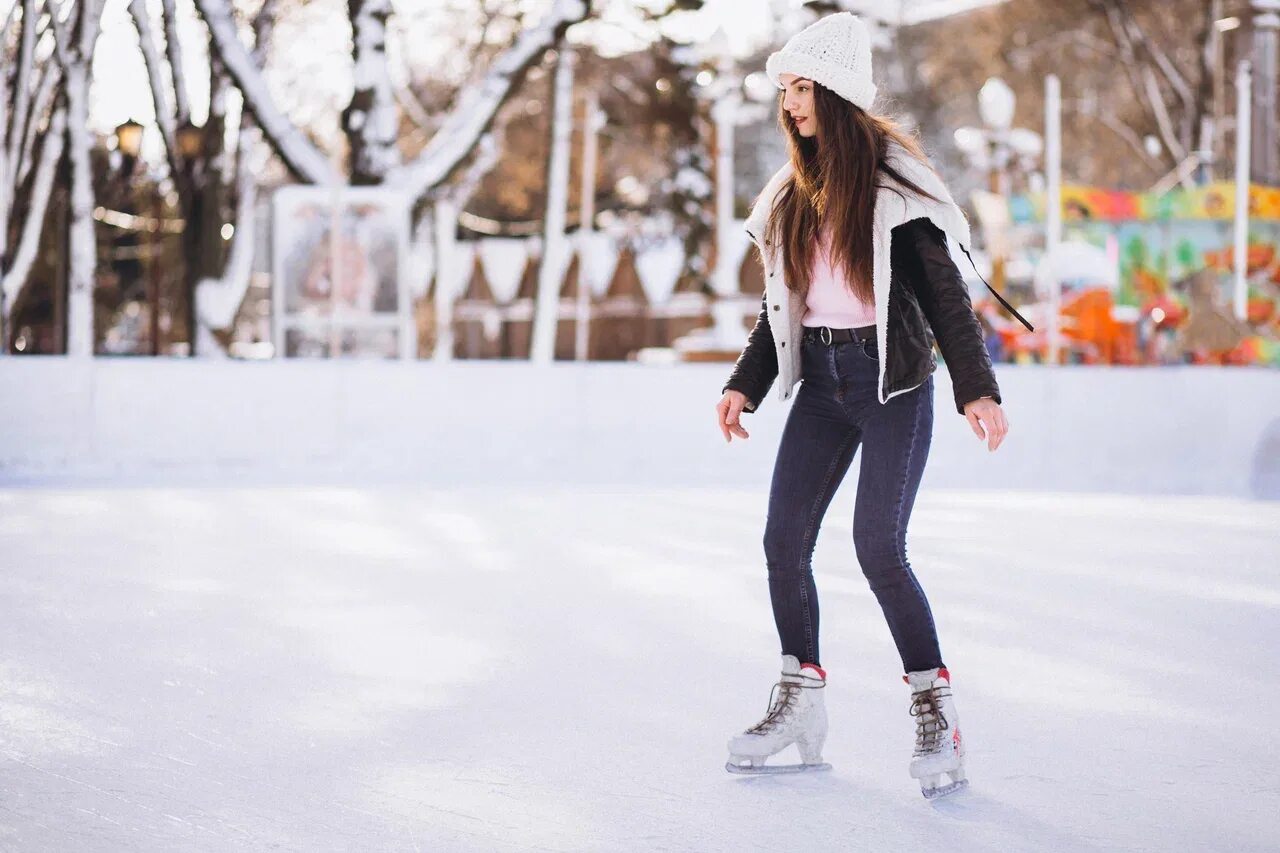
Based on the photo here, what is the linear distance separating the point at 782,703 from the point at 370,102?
16.9 m

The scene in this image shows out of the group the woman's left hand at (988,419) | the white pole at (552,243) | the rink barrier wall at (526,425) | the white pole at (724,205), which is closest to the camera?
the woman's left hand at (988,419)

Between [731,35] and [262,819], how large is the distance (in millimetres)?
20067

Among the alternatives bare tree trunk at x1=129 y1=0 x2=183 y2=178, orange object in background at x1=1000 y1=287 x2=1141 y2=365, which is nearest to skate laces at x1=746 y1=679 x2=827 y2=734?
orange object in background at x1=1000 y1=287 x2=1141 y2=365

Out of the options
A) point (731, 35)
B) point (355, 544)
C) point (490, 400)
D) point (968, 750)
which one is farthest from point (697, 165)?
point (968, 750)

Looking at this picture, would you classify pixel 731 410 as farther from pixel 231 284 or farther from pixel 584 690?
pixel 231 284

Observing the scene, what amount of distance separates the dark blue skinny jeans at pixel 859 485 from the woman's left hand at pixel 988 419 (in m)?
0.13

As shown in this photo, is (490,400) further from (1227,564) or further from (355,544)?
(1227,564)

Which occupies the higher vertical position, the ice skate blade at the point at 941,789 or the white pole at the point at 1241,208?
the white pole at the point at 1241,208

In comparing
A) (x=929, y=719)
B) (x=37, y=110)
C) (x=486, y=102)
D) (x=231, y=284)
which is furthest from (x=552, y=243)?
(x=929, y=719)

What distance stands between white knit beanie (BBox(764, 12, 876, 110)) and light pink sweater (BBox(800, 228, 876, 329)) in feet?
0.96

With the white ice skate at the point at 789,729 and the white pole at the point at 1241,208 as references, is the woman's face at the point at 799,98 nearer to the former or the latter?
the white ice skate at the point at 789,729

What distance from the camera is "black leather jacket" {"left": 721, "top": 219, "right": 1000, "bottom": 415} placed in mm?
3979

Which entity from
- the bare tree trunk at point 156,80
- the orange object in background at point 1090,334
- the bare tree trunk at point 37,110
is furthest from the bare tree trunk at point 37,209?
the orange object in background at point 1090,334

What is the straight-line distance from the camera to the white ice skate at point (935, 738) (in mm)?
3947
